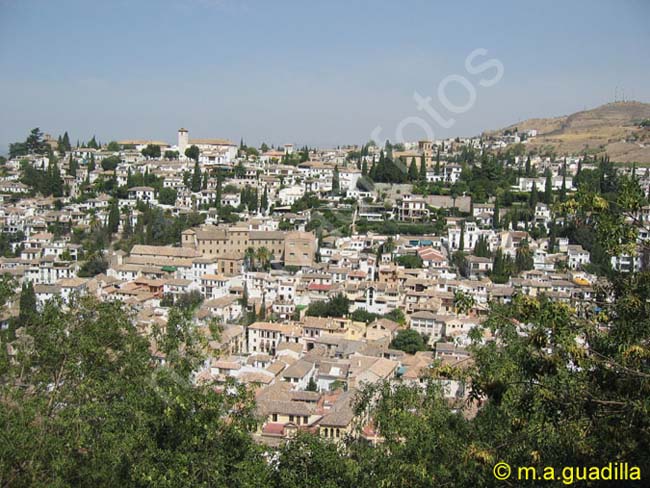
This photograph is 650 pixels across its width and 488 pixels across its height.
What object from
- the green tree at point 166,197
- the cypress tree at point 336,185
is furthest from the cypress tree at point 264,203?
the green tree at point 166,197

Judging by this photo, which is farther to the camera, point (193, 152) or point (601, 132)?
point (601, 132)

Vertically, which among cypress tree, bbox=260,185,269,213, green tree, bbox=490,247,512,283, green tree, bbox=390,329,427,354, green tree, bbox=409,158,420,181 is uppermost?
green tree, bbox=409,158,420,181

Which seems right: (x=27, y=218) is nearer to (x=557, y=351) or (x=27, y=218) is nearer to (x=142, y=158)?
(x=142, y=158)

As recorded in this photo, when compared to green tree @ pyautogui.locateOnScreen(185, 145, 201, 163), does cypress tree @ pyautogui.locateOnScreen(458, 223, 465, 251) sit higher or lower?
lower

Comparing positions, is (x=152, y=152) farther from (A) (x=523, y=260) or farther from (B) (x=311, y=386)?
(B) (x=311, y=386)

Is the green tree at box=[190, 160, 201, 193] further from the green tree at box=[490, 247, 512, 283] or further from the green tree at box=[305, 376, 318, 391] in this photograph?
the green tree at box=[305, 376, 318, 391]

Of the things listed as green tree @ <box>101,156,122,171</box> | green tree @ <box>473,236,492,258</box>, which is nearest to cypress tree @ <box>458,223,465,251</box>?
green tree @ <box>473,236,492,258</box>

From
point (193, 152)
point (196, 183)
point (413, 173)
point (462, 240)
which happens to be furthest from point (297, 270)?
point (193, 152)

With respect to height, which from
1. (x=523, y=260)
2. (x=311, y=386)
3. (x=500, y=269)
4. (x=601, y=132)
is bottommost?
(x=311, y=386)
